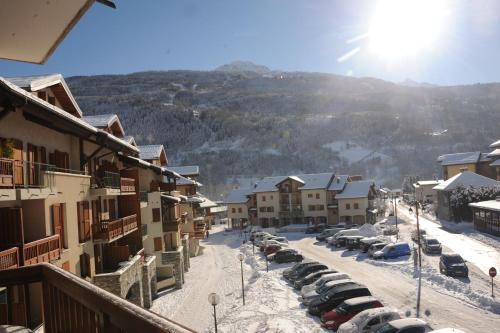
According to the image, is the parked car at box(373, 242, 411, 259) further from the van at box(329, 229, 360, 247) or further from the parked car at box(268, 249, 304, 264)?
the van at box(329, 229, 360, 247)

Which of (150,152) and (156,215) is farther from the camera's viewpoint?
(150,152)

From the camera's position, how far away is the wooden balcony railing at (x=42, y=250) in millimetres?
10758

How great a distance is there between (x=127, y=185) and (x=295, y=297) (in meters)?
13.0

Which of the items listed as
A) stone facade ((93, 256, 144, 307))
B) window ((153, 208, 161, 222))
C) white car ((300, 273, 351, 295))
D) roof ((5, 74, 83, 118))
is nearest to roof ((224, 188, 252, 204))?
window ((153, 208, 161, 222))

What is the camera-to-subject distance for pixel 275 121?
19850cm

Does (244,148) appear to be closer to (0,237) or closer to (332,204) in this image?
(332,204)

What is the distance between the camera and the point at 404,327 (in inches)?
648

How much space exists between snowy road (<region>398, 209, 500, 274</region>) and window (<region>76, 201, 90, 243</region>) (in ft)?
86.4

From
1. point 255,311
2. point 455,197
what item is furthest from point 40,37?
point 455,197

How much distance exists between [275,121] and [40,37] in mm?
196448

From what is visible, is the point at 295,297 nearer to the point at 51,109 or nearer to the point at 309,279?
the point at 309,279

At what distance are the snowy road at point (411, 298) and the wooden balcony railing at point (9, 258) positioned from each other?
17.8 metres

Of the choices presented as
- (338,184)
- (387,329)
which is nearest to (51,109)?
(387,329)

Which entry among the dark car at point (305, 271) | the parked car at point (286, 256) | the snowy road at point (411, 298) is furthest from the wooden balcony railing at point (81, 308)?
the parked car at point (286, 256)
